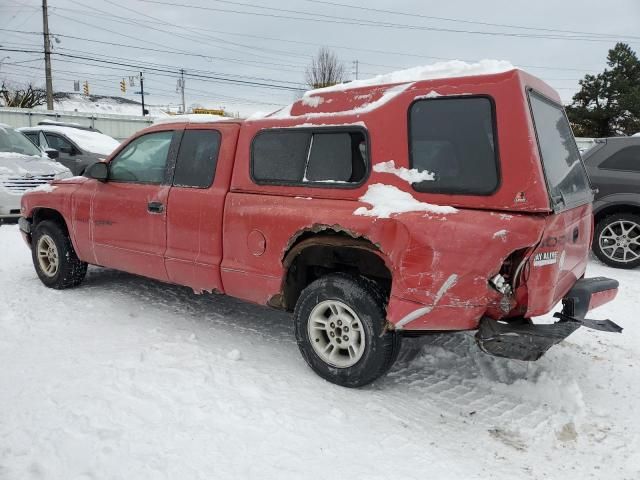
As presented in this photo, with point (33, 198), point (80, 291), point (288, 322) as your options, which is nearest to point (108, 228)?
point (80, 291)

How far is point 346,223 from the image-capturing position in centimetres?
313

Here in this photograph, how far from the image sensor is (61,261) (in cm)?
516

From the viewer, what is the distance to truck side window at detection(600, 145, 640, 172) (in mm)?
6883

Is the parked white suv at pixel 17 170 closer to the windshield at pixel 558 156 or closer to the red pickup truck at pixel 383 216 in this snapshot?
the red pickup truck at pixel 383 216

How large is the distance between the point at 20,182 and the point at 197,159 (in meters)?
6.08

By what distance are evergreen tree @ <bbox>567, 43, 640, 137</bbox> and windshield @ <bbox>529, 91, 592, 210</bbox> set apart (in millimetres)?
30270

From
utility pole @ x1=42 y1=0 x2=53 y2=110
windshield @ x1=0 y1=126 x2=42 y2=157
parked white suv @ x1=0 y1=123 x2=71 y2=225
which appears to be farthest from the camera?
utility pole @ x1=42 y1=0 x2=53 y2=110

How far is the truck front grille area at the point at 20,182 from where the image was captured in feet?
27.6

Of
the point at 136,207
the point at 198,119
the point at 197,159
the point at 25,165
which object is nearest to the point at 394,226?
the point at 197,159

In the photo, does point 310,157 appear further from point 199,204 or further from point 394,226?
point 199,204

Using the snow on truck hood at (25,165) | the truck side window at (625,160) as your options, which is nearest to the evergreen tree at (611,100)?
the truck side window at (625,160)

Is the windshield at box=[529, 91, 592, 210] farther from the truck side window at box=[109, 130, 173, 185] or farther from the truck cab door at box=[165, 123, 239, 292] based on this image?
the truck side window at box=[109, 130, 173, 185]

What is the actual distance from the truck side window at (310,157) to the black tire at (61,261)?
2.61 metres

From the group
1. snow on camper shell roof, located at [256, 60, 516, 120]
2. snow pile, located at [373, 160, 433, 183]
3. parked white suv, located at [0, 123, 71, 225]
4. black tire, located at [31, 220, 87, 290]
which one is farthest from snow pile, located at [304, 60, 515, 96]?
parked white suv, located at [0, 123, 71, 225]
